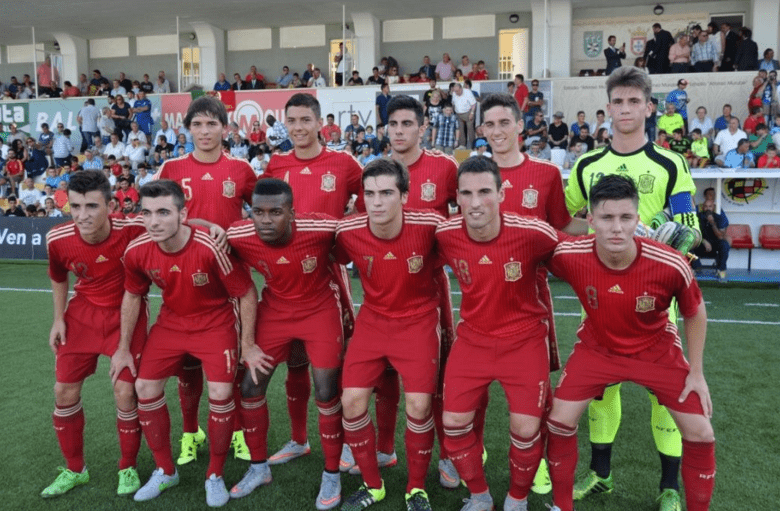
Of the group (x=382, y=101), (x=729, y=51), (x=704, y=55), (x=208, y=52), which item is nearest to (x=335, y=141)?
(x=382, y=101)

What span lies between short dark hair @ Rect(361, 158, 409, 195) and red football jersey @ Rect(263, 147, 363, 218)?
2.96 ft

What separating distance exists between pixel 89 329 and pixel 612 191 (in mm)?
3281

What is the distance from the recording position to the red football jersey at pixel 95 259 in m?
4.38

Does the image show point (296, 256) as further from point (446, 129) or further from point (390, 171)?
point (446, 129)

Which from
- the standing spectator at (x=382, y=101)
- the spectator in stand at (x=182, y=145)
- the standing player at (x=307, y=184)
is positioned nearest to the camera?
the standing player at (x=307, y=184)

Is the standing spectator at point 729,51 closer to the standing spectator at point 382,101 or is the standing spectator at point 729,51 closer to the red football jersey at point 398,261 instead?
the standing spectator at point 382,101

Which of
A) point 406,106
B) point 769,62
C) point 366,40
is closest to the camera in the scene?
point 406,106

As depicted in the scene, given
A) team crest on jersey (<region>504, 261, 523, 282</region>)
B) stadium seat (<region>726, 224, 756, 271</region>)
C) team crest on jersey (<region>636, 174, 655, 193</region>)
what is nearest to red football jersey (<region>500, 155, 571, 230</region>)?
team crest on jersey (<region>636, 174, 655, 193</region>)

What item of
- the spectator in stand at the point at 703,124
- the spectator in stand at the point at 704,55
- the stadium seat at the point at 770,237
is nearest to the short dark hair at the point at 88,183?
the stadium seat at the point at 770,237

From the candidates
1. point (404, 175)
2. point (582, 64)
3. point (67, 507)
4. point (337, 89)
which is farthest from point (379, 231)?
point (582, 64)

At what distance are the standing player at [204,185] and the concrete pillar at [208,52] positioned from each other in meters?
20.3

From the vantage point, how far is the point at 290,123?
485cm

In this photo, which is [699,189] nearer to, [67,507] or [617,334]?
[617,334]

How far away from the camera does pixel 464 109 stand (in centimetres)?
1655
